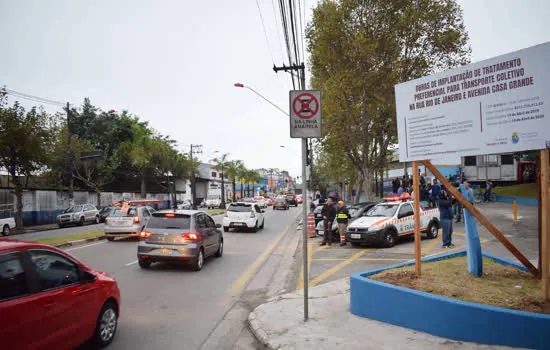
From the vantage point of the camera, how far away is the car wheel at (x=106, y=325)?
4.75m

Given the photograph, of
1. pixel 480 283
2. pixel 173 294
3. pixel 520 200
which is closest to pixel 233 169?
pixel 520 200

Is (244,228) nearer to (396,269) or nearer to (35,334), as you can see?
(396,269)

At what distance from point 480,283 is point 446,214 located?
6.16m

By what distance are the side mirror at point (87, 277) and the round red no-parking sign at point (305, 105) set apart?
3.64 meters

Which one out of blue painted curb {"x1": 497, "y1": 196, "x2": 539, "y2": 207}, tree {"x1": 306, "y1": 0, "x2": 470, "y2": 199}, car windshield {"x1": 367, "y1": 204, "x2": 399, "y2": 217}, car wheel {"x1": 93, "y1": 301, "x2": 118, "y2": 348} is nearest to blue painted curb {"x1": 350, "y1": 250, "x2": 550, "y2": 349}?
car wheel {"x1": 93, "y1": 301, "x2": 118, "y2": 348}

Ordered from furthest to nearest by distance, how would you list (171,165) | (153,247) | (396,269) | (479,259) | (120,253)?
1. (171,165)
2. (120,253)
3. (153,247)
4. (396,269)
5. (479,259)

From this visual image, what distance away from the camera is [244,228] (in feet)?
70.0

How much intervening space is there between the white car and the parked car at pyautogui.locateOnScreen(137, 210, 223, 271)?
9.98m

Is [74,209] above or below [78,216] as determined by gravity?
above

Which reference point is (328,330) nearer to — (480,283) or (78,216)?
(480,283)

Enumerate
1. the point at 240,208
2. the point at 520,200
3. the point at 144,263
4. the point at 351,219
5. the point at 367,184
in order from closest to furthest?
1. the point at 144,263
2. the point at 351,219
3. the point at 240,208
4. the point at 367,184
5. the point at 520,200

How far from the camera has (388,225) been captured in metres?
13.4

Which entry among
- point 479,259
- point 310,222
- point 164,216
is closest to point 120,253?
point 164,216

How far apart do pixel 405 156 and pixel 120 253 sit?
1040 centimetres
